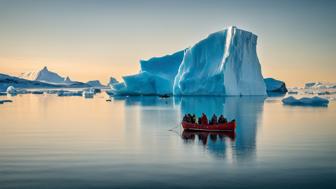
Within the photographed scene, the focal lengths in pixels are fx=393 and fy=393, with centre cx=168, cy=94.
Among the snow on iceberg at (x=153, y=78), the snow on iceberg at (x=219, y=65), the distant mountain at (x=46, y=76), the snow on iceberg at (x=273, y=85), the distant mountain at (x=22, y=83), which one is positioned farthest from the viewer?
the distant mountain at (x=46, y=76)

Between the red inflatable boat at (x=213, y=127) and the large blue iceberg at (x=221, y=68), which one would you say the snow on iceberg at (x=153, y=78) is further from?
the red inflatable boat at (x=213, y=127)

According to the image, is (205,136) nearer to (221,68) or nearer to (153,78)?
(221,68)

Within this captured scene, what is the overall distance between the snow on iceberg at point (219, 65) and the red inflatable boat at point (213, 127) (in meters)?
34.2

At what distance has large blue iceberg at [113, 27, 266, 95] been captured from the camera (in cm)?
5322

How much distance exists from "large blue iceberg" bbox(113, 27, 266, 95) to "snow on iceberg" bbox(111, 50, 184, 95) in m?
0.17

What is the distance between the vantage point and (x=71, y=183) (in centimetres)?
809

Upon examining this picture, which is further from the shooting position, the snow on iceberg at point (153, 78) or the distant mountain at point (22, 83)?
the distant mountain at point (22, 83)

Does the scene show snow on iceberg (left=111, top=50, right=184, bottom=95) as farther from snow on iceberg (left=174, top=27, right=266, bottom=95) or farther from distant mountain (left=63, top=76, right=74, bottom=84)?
distant mountain (left=63, top=76, right=74, bottom=84)

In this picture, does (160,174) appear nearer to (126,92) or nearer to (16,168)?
(16,168)

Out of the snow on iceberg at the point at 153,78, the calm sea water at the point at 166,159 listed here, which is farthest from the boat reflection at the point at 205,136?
the snow on iceberg at the point at 153,78

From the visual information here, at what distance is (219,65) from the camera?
175 ft

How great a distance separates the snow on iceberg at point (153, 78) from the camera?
6056cm

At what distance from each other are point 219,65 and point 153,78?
11.9 m

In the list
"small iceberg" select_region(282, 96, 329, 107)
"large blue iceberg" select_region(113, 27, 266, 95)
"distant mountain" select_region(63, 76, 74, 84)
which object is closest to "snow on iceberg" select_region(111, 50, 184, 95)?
"large blue iceberg" select_region(113, 27, 266, 95)
